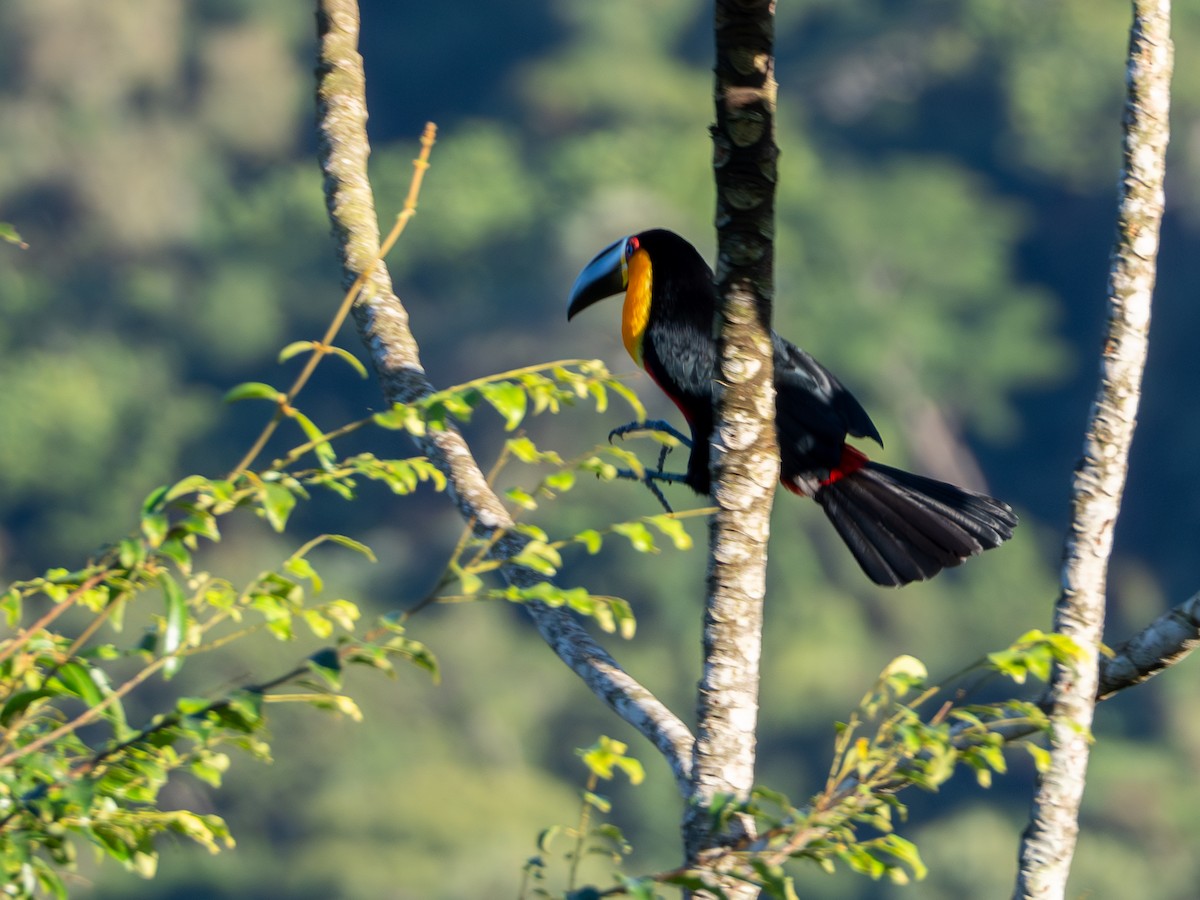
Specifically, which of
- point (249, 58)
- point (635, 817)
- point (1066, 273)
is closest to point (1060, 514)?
point (1066, 273)

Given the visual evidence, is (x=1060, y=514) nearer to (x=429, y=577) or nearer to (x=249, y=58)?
(x=429, y=577)

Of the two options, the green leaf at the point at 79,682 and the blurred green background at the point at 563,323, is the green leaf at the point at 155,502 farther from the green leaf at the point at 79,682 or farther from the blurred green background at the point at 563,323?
the blurred green background at the point at 563,323

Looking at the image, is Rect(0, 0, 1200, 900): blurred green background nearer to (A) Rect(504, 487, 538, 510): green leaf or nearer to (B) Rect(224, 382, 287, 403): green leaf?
(A) Rect(504, 487, 538, 510): green leaf

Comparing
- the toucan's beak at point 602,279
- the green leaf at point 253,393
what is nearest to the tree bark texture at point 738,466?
the green leaf at point 253,393

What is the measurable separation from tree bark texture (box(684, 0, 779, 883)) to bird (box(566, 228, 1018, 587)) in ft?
3.63

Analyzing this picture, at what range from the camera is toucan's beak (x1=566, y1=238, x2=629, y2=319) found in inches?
164

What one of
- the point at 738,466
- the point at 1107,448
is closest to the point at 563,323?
the point at 1107,448

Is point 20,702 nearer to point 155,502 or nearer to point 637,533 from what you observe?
point 155,502

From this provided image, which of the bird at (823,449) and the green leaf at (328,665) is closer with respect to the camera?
the green leaf at (328,665)

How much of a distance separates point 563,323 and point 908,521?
1018 cm

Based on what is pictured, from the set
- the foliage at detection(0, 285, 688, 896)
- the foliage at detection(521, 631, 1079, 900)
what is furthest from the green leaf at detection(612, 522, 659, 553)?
the foliage at detection(521, 631, 1079, 900)

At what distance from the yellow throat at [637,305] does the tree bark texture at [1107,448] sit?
122 centimetres

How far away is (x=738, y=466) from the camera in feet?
7.89

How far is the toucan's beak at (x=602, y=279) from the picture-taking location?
416 centimetres
